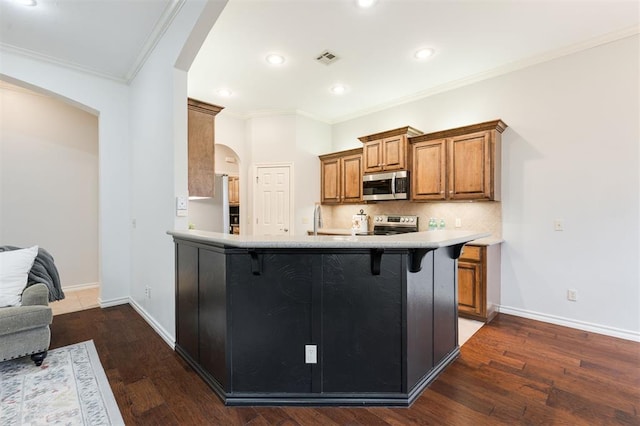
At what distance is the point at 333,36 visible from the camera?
3.06 m

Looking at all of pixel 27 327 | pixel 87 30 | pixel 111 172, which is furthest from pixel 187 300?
pixel 87 30

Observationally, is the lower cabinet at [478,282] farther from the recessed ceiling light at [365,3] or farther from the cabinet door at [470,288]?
the recessed ceiling light at [365,3]

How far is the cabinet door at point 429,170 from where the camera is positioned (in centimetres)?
391

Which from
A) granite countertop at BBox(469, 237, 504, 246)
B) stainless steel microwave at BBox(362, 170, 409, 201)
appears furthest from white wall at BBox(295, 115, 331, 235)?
granite countertop at BBox(469, 237, 504, 246)

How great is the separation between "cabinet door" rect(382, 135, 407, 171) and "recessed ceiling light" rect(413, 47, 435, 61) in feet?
3.40

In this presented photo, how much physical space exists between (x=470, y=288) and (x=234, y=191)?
4291 mm

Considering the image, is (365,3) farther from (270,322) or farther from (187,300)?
(187,300)

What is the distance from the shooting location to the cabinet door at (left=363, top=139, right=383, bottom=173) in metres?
4.54

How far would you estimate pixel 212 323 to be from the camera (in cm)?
210

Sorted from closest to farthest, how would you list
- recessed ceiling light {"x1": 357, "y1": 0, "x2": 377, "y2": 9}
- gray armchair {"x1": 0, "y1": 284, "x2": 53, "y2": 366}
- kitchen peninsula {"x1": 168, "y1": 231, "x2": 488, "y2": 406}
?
1. kitchen peninsula {"x1": 168, "y1": 231, "x2": 488, "y2": 406}
2. gray armchair {"x1": 0, "y1": 284, "x2": 53, "y2": 366}
3. recessed ceiling light {"x1": 357, "y1": 0, "x2": 377, "y2": 9}

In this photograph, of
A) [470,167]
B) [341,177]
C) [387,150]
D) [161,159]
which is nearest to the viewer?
[161,159]

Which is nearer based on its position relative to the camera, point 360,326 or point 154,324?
point 360,326

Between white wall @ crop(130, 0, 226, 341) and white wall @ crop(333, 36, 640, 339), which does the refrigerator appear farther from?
white wall @ crop(333, 36, 640, 339)

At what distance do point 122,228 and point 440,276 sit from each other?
395 cm
